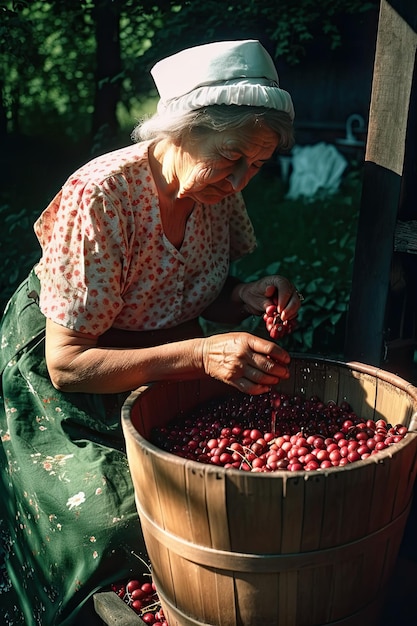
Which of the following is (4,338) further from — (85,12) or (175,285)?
(85,12)

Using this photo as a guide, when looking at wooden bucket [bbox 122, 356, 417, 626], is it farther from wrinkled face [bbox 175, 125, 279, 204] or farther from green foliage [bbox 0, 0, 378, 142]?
green foliage [bbox 0, 0, 378, 142]

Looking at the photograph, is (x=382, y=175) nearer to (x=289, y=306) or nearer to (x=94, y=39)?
(x=289, y=306)

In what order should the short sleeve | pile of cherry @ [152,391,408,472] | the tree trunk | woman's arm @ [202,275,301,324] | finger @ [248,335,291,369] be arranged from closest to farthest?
pile of cherry @ [152,391,408,472] < finger @ [248,335,291,369] < the short sleeve < woman's arm @ [202,275,301,324] < the tree trunk

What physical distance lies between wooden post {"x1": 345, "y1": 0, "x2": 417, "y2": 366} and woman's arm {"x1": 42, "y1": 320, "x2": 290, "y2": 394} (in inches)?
28.0

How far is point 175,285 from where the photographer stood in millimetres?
2803

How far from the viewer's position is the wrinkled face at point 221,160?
7.76 feet

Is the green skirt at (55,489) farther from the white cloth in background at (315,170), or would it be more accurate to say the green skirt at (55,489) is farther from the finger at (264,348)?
the white cloth in background at (315,170)

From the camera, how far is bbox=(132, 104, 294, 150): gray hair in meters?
2.33

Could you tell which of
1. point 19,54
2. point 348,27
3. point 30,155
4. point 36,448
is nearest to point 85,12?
point 19,54

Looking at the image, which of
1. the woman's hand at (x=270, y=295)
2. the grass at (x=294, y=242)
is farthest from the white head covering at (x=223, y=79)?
the grass at (x=294, y=242)

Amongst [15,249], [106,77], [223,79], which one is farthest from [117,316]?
[106,77]

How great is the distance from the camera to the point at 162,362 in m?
2.43

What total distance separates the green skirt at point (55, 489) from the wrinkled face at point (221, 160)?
800mm

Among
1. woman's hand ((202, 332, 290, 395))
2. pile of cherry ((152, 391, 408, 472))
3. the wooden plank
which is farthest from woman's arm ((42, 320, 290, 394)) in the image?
the wooden plank
